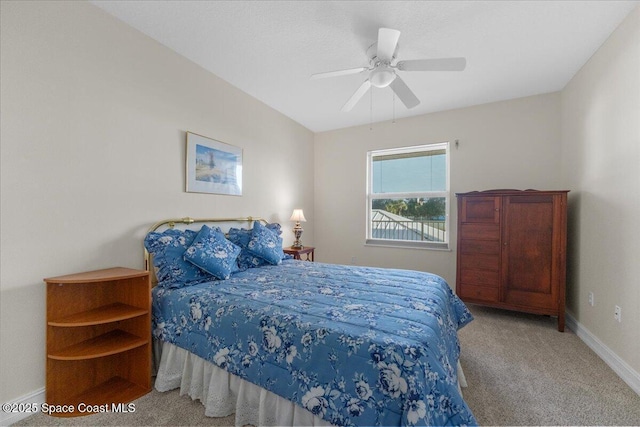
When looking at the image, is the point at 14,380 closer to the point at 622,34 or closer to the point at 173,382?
the point at 173,382

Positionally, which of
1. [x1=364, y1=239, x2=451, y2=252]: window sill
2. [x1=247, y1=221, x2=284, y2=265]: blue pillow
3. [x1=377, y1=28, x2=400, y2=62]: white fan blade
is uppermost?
[x1=377, y1=28, x2=400, y2=62]: white fan blade

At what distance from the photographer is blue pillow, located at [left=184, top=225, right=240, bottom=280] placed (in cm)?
215

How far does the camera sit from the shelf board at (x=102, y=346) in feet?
5.31

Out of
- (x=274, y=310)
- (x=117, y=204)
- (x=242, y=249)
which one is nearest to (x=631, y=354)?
(x=274, y=310)

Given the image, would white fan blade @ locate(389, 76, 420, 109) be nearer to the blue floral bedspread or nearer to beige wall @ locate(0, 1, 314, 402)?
the blue floral bedspread

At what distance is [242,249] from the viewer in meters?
2.81

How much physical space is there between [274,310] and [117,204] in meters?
1.60

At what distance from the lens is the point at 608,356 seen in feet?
7.05

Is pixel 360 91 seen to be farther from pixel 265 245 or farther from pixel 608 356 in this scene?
pixel 608 356

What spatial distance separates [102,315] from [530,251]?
401cm

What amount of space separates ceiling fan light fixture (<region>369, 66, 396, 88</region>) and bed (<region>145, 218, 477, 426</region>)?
5.56ft

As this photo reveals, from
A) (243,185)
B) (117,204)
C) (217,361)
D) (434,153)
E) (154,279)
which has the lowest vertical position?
(217,361)

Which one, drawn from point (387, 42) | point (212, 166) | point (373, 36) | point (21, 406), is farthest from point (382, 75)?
point (21, 406)

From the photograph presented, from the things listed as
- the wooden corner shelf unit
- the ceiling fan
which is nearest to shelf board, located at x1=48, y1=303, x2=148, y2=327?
the wooden corner shelf unit
